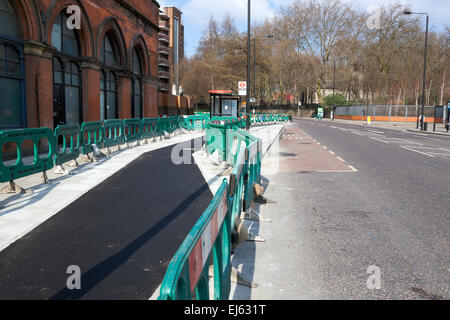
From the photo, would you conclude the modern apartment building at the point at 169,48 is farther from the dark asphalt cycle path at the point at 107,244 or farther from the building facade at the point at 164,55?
the dark asphalt cycle path at the point at 107,244

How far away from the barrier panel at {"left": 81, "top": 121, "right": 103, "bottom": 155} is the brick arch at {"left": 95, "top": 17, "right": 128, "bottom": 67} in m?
6.90

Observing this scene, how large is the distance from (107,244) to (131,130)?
12.8 m

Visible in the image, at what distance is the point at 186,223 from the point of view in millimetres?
6203

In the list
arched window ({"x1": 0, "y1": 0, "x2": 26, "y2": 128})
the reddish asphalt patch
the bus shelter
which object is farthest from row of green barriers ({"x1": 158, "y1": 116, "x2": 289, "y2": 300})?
the bus shelter

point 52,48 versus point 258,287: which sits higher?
point 52,48

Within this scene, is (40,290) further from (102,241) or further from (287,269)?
(287,269)

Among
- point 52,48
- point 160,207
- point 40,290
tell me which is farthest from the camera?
point 52,48

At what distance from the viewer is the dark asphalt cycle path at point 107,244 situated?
403 cm

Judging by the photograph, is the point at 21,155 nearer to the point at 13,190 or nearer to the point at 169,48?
the point at 13,190

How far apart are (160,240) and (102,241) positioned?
0.75 metres

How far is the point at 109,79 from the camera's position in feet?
73.0

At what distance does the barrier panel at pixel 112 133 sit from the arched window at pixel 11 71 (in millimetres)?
2722

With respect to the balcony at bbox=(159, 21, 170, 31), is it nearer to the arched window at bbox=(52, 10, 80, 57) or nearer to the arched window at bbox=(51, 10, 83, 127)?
the arched window at bbox=(52, 10, 80, 57)

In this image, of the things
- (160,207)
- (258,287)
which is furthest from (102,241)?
(258,287)
